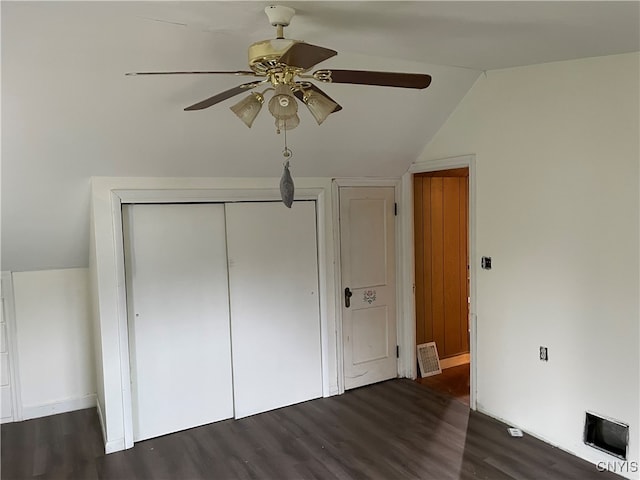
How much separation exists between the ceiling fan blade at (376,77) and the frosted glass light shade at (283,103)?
13 cm

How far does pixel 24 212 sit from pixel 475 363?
11.5ft

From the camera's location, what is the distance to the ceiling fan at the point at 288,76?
5.31 ft

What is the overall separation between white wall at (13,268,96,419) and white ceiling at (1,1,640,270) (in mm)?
191

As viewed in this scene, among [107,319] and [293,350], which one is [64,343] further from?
[293,350]

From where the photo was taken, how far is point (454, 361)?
491 centimetres

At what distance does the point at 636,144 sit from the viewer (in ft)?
8.52

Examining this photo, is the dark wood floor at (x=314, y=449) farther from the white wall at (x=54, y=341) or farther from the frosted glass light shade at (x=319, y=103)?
the frosted glass light shade at (x=319, y=103)

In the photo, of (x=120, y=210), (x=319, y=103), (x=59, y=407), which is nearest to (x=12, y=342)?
(x=59, y=407)

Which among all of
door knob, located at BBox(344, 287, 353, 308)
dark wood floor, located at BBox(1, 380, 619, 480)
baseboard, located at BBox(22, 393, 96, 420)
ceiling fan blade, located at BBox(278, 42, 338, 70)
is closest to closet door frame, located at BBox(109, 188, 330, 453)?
dark wood floor, located at BBox(1, 380, 619, 480)

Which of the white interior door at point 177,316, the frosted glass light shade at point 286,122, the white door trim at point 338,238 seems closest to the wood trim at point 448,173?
the white door trim at point 338,238

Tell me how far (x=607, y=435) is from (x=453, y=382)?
1.61 metres

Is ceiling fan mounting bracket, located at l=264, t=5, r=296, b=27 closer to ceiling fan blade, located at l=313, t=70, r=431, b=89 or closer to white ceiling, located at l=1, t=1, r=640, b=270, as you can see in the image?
white ceiling, located at l=1, t=1, r=640, b=270

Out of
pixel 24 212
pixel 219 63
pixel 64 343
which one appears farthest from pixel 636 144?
pixel 64 343

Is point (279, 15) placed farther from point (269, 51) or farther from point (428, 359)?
point (428, 359)
